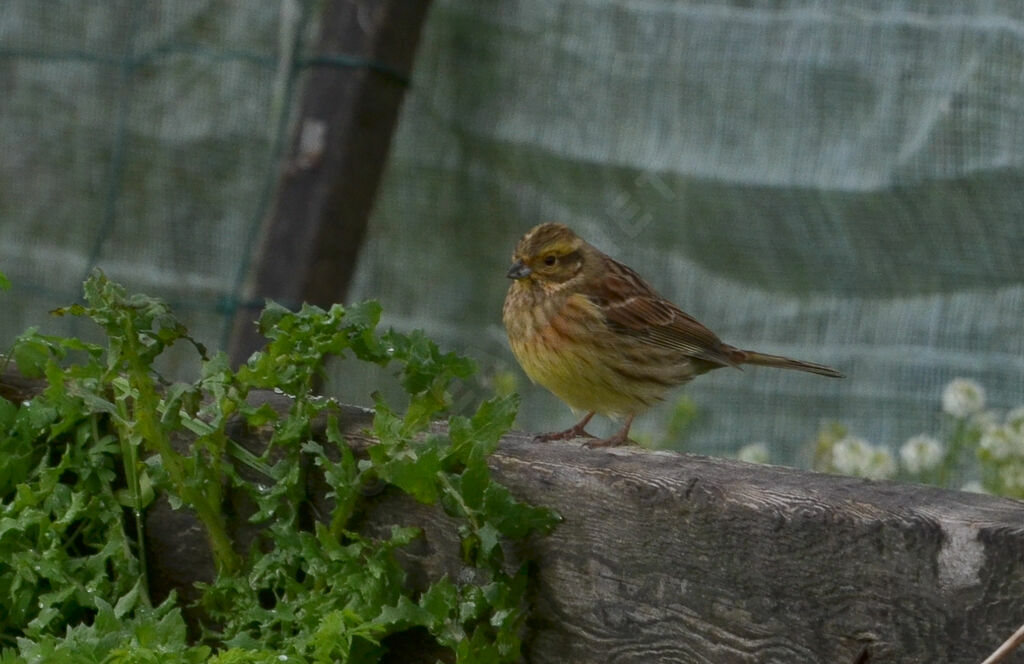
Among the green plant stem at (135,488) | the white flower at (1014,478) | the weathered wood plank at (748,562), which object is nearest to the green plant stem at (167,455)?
the green plant stem at (135,488)

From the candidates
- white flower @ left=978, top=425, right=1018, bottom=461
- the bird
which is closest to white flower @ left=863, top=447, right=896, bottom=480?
white flower @ left=978, top=425, right=1018, bottom=461

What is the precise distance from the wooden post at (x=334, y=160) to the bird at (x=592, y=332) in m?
1.18

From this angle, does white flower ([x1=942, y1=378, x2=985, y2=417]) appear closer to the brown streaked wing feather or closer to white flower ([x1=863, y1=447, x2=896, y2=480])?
white flower ([x1=863, y1=447, x2=896, y2=480])

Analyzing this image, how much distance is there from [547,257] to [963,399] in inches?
56.2

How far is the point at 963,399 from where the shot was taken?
4.46m

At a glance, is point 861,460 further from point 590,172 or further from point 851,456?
point 590,172

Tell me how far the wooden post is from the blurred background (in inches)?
0.6

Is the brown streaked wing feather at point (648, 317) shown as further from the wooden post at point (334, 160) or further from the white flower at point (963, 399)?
the wooden post at point (334, 160)

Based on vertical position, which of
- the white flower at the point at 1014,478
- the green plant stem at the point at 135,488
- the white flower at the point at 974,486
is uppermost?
the white flower at the point at 1014,478

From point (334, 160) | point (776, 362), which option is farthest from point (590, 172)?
point (776, 362)

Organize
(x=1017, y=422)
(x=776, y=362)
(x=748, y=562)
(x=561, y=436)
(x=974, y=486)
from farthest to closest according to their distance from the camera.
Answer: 1. (x=974, y=486)
2. (x=776, y=362)
3. (x=1017, y=422)
4. (x=561, y=436)
5. (x=748, y=562)

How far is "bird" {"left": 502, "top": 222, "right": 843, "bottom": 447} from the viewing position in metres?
3.78

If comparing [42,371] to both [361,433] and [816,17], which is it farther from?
[816,17]

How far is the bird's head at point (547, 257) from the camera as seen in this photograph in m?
3.90
